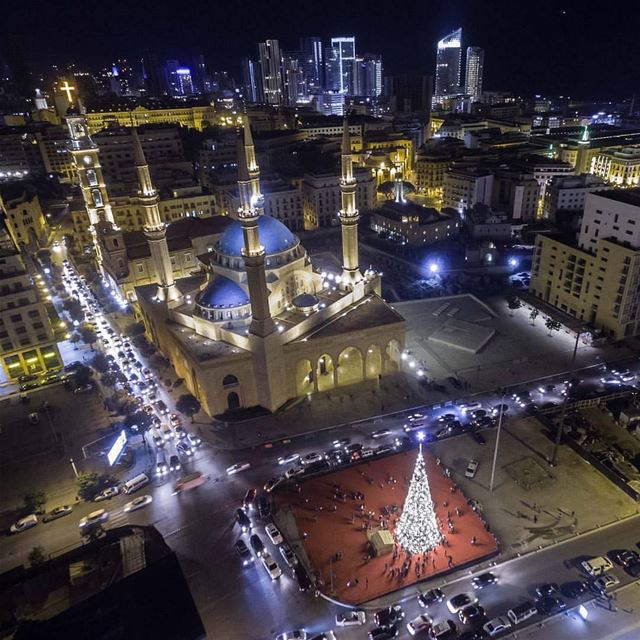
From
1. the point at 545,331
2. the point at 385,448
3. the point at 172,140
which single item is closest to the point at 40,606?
the point at 385,448

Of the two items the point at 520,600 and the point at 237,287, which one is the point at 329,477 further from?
the point at 237,287

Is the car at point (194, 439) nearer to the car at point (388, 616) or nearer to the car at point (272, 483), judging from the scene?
the car at point (272, 483)

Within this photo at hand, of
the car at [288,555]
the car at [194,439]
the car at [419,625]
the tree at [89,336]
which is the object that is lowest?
the car at [419,625]

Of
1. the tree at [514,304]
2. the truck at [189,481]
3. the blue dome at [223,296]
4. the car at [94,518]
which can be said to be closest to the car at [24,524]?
the car at [94,518]

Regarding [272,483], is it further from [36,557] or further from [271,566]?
[36,557]

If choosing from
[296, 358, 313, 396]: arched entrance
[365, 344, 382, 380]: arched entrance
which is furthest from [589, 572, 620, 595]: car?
[296, 358, 313, 396]: arched entrance

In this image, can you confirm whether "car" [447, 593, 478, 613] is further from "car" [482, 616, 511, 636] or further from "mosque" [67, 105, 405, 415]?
"mosque" [67, 105, 405, 415]
